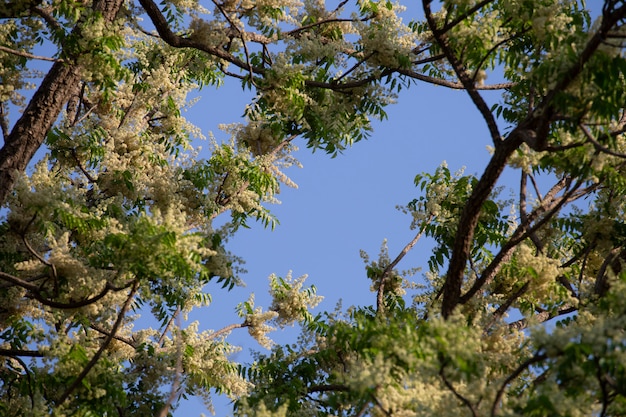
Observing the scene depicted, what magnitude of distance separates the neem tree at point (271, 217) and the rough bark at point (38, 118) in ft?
0.07

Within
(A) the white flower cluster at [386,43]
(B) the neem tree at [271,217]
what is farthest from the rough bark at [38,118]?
(A) the white flower cluster at [386,43]

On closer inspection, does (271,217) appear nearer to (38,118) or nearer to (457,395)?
(38,118)

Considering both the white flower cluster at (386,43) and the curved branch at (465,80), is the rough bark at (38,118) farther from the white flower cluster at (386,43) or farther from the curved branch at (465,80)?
the curved branch at (465,80)

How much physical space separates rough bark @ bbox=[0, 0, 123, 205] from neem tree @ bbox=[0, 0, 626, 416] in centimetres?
2

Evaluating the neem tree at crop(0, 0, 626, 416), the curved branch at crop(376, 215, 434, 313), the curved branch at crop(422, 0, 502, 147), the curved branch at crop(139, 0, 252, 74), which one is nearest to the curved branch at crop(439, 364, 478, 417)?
the neem tree at crop(0, 0, 626, 416)

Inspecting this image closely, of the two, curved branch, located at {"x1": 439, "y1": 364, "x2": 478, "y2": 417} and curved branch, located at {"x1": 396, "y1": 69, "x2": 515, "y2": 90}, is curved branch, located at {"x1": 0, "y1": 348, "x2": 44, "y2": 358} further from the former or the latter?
curved branch, located at {"x1": 396, "y1": 69, "x2": 515, "y2": 90}

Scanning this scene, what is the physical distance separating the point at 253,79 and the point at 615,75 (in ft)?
12.4

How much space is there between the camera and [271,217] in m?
9.58

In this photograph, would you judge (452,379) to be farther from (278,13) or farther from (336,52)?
(278,13)

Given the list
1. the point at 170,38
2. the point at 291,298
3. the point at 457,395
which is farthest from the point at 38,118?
the point at 457,395

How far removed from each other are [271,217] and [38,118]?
Result: 110 inches

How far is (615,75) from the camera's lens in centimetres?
566

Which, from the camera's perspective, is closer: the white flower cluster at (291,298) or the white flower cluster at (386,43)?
the white flower cluster at (386,43)

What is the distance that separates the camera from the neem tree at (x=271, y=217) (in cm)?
566
